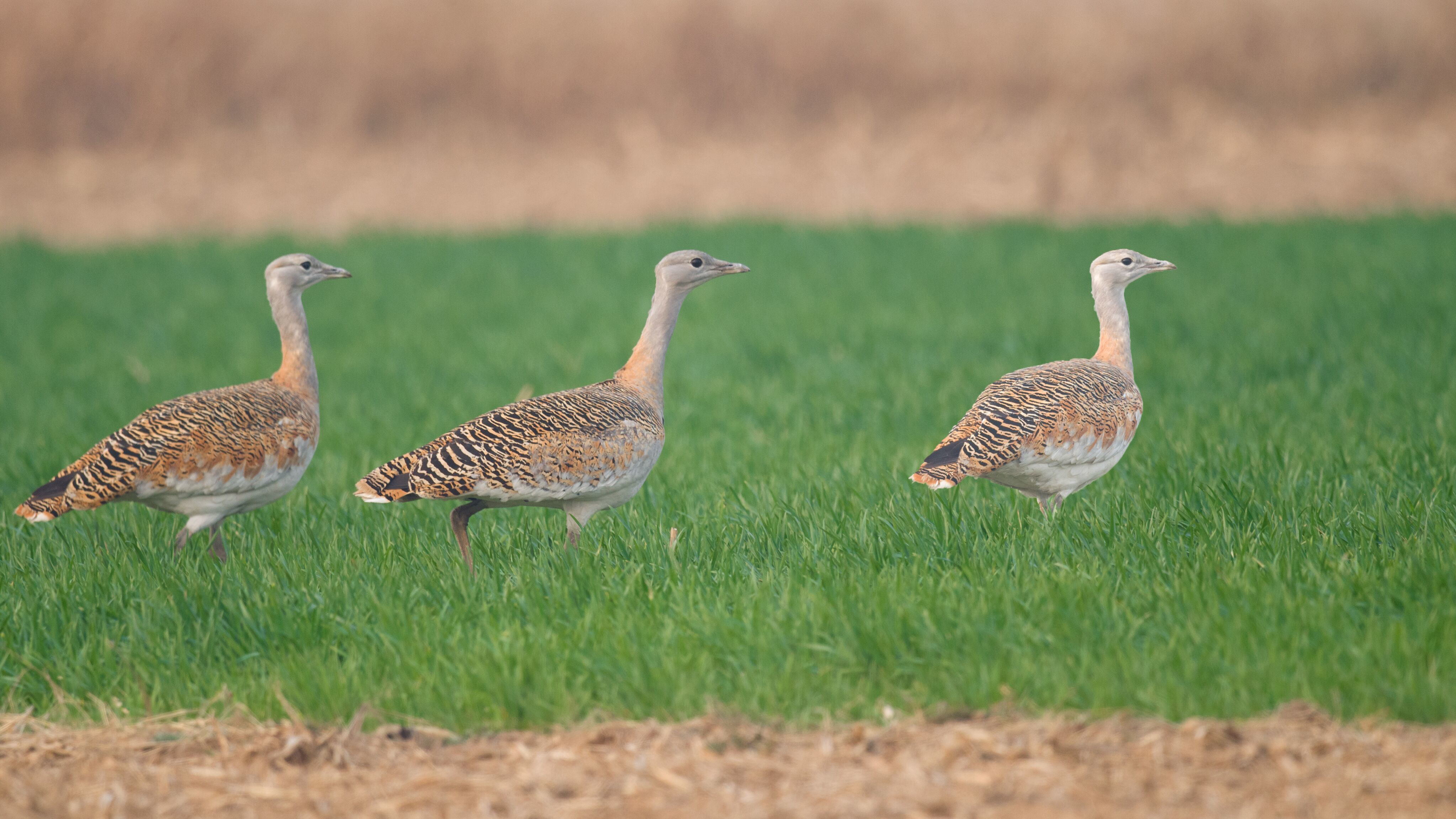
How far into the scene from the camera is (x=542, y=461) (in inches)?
205

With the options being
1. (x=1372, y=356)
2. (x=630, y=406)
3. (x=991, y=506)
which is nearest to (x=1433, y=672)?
(x=991, y=506)

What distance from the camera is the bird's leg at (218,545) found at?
18.8 feet

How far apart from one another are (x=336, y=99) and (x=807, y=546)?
28.2m

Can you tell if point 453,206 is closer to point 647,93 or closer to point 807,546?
point 647,93

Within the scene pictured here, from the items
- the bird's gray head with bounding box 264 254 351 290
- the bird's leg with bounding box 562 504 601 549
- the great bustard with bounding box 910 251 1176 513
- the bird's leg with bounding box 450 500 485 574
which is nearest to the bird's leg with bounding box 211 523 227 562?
the bird's leg with bounding box 450 500 485 574

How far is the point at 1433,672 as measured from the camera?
12.5ft

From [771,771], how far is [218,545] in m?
3.38

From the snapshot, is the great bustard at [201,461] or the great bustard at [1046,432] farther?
the great bustard at [201,461]

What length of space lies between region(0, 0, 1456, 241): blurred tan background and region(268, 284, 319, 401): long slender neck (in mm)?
20177

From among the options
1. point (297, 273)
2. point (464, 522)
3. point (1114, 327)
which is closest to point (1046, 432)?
point (1114, 327)

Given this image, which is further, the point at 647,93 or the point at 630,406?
the point at 647,93

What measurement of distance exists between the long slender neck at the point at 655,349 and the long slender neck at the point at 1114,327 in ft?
7.30

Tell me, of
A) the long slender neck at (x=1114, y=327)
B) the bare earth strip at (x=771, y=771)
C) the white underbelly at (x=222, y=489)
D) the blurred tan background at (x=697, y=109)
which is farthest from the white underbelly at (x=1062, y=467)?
the blurred tan background at (x=697, y=109)

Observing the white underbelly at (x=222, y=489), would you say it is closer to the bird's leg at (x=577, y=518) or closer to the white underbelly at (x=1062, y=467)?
the bird's leg at (x=577, y=518)
